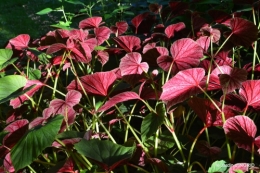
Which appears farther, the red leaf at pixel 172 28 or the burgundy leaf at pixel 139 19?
the burgundy leaf at pixel 139 19

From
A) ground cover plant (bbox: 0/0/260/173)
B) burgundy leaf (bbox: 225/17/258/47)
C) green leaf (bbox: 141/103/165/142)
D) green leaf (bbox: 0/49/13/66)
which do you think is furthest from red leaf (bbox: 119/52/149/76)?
green leaf (bbox: 0/49/13/66)

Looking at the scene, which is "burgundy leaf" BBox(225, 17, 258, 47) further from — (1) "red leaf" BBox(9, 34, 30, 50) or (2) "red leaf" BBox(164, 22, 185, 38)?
(1) "red leaf" BBox(9, 34, 30, 50)

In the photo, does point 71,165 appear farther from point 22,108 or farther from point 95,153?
point 22,108

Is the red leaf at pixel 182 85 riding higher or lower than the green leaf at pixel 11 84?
higher

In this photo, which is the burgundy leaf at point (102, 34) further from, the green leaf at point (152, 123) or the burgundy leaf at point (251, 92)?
the burgundy leaf at point (251, 92)

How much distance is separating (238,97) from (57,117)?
358mm

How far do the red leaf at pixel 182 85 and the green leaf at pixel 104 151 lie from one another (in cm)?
12

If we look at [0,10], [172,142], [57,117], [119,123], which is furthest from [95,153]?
[0,10]

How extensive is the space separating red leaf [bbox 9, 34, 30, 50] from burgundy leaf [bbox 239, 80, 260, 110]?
Answer: 0.72 meters

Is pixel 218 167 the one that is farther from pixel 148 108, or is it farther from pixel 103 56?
pixel 103 56

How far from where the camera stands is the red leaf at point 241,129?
785 millimetres

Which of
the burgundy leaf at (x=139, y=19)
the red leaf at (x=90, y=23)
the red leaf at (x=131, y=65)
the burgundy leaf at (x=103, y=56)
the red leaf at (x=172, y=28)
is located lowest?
the burgundy leaf at (x=103, y=56)

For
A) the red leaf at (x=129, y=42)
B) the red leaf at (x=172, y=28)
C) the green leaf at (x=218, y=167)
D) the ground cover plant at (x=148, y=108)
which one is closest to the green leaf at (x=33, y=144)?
the ground cover plant at (x=148, y=108)

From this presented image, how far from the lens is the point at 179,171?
88cm
